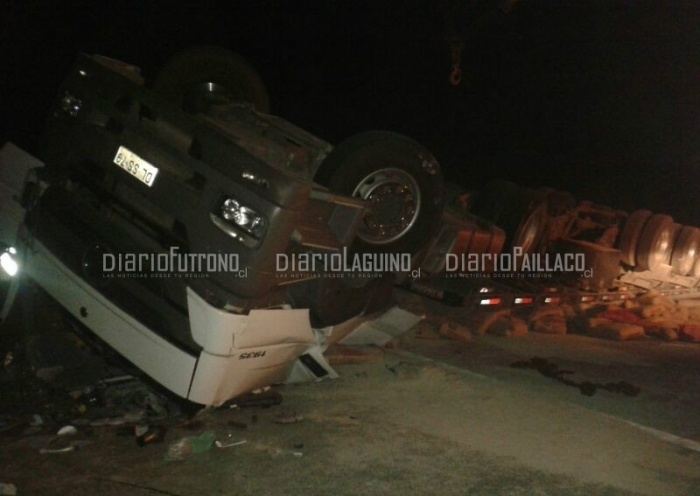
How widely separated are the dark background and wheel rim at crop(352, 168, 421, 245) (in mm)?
12025

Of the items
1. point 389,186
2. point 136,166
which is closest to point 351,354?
point 389,186

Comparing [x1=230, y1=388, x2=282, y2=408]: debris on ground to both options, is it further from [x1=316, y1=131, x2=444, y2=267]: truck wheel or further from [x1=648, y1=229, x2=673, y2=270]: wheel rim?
[x1=648, y1=229, x2=673, y2=270]: wheel rim

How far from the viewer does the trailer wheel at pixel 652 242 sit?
1093 centimetres

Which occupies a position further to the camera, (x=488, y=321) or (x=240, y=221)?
(x=488, y=321)

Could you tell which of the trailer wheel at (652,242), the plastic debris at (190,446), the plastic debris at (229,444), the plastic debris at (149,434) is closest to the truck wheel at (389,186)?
the plastic debris at (229,444)

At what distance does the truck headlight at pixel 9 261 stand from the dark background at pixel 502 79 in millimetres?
11885

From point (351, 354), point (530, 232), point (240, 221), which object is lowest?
point (351, 354)

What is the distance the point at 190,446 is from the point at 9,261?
1.84 m

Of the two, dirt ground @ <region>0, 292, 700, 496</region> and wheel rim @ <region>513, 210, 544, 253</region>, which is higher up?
wheel rim @ <region>513, 210, 544, 253</region>

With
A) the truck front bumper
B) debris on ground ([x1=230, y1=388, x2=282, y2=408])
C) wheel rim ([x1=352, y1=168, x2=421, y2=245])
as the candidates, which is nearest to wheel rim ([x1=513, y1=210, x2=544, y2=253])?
wheel rim ([x1=352, y1=168, x2=421, y2=245])

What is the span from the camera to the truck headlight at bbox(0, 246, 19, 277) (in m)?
4.85

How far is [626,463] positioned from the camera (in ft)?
15.3

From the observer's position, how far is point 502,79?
77.2ft

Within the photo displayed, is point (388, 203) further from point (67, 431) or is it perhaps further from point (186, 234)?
point (67, 431)
